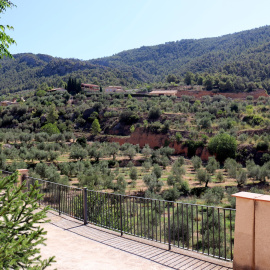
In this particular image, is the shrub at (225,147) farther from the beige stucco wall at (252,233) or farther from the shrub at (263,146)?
the beige stucco wall at (252,233)

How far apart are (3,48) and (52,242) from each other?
4320 millimetres

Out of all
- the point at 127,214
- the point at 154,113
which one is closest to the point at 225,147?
the point at 154,113

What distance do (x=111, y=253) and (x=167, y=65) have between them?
158 meters

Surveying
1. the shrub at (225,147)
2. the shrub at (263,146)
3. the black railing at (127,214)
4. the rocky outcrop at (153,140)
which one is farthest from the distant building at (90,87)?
the black railing at (127,214)

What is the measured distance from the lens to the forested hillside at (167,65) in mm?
95125

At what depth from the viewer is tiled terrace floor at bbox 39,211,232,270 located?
17.7ft

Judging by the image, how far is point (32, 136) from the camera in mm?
45719

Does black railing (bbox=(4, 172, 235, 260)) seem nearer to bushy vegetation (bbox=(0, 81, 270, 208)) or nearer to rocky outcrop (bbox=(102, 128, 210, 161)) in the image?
bushy vegetation (bbox=(0, 81, 270, 208))

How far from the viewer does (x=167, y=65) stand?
519ft

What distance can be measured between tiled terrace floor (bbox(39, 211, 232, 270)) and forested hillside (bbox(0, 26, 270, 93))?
258ft

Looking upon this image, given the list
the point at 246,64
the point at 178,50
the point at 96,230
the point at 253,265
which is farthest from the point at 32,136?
the point at 178,50

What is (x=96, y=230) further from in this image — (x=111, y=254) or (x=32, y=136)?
(x=32, y=136)

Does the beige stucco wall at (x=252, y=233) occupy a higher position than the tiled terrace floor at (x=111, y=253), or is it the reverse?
the beige stucco wall at (x=252, y=233)

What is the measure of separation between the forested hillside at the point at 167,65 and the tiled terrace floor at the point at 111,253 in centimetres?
7873
